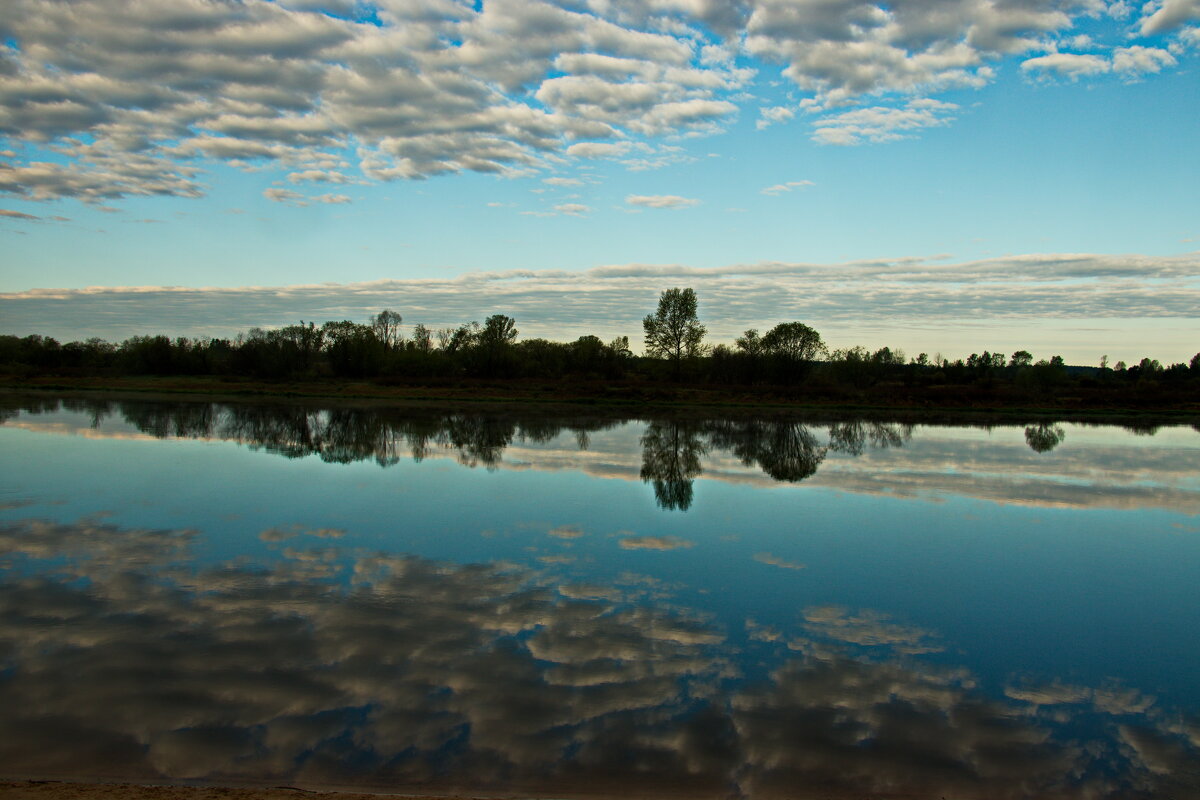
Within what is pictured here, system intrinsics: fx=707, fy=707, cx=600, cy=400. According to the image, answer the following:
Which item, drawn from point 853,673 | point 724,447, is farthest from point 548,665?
point 724,447

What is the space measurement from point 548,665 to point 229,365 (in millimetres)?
74286

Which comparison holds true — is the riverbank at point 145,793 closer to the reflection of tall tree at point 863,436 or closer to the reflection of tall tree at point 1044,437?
the reflection of tall tree at point 863,436

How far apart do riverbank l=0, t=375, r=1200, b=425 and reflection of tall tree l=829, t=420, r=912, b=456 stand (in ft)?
20.4

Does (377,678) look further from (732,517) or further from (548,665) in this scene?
(732,517)

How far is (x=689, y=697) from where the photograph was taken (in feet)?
18.7

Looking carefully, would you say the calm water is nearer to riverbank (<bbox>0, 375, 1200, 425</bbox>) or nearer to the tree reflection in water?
the tree reflection in water

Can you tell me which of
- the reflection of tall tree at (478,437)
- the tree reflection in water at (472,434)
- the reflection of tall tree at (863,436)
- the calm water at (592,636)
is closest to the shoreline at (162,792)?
the calm water at (592,636)

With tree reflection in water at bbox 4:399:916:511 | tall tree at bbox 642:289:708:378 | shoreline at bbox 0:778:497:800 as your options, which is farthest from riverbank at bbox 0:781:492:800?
tall tree at bbox 642:289:708:378

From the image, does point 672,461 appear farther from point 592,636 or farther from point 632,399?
point 632,399

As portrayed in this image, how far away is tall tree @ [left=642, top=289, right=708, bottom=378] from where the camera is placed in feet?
252

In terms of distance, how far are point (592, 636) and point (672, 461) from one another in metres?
13.8

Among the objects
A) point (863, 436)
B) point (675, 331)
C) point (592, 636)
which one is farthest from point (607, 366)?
point (592, 636)

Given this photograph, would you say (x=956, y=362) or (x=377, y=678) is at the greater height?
(x=956, y=362)

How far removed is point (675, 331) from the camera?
77.0m
